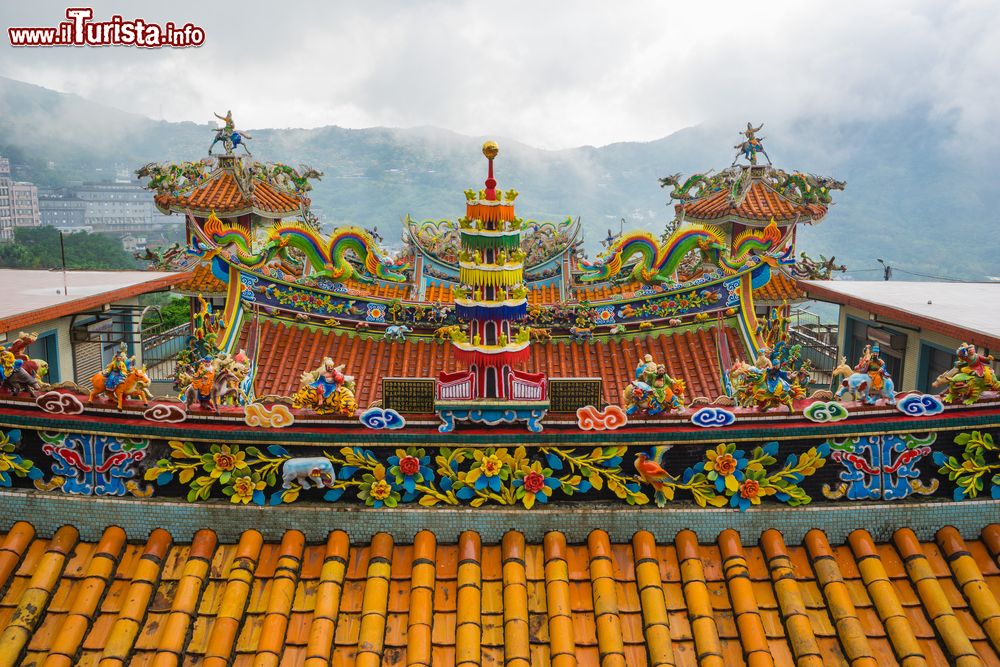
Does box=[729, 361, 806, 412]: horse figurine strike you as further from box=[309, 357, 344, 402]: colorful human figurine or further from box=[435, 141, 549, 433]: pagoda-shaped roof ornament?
box=[309, 357, 344, 402]: colorful human figurine

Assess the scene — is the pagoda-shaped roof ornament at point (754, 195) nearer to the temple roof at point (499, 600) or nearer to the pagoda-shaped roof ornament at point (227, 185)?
the pagoda-shaped roof ornament at point (227, 185)

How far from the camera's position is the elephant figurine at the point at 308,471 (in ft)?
18.1

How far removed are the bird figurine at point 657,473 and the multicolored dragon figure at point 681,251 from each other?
3778 millimetres

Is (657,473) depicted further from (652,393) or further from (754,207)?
(754,207)

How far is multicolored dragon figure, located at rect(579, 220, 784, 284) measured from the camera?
864cm

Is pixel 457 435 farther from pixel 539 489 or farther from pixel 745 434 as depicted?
pixel 745 434

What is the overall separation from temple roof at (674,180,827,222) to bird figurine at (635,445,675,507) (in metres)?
Result: 13.5

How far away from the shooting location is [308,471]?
5539mm

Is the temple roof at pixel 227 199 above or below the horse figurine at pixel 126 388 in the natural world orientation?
above

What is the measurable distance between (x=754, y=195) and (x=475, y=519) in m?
15.2

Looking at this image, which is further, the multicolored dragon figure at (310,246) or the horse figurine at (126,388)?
the multicolored dragon figure at (310,246)

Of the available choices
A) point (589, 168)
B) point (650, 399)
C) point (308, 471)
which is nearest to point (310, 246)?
point (308, 471)

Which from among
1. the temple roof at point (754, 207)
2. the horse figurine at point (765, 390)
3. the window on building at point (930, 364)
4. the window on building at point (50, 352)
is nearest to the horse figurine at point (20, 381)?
the horse figurine at point (765, 390)

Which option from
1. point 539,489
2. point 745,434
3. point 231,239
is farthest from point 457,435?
point 231,239
